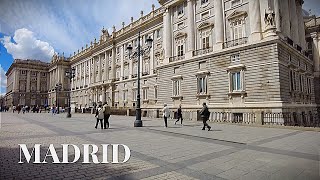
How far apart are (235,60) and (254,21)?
13.5 feet

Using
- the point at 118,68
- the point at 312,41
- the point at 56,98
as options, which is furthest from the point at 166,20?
the point at 56,98

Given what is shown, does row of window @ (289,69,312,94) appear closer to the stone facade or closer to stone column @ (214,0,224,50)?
stone column @ (214,0,224,50)

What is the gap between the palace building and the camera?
61.9 ft

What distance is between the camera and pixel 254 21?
2041cm

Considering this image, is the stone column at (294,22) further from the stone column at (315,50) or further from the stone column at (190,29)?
the stone column at (190,29)

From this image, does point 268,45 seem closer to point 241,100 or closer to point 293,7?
point 241,100

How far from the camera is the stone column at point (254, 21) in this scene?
66.0ft

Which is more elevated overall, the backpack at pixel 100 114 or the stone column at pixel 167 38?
the stone column at pixel 167 38

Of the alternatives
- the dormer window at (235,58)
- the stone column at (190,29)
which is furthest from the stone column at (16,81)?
the dormer window at (235,58)

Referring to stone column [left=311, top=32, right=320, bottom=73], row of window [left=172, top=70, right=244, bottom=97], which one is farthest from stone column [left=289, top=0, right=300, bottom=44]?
row of window [left=172, top=70, right=244, bottom=97]

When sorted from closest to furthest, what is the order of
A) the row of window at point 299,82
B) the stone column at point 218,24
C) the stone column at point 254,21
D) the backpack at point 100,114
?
1. the backpack at point 100,114
2. the stone column at point 254,21
3. the row of window at point 299,82
4. the stone column at point 218,24

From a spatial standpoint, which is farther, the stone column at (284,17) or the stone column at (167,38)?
the stone column at (167,38)

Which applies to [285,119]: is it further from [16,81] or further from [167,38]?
[16,81]

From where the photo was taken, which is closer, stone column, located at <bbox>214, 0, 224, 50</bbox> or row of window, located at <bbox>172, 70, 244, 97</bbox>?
row of window, located at <bbox>172, 70, 244, 97</bbox>
